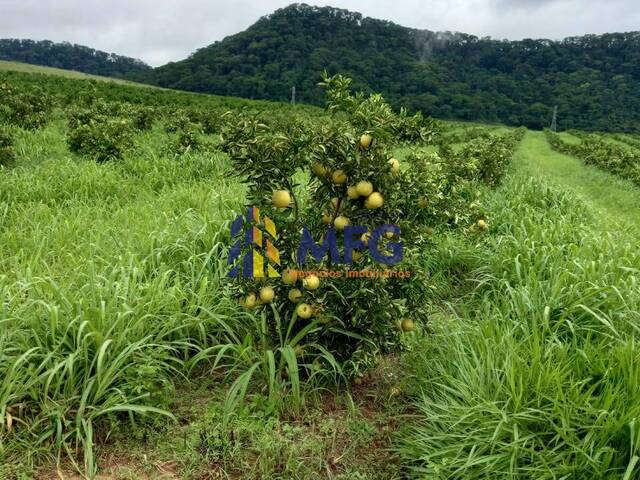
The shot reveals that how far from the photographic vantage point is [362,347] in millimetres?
2340

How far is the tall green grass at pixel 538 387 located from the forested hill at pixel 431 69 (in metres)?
44.0

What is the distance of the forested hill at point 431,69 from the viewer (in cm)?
5055

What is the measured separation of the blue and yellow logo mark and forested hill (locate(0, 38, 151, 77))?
7032cm

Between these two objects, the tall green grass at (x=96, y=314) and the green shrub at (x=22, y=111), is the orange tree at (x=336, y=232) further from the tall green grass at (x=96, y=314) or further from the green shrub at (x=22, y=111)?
the green shrub at (x=22, y=111)

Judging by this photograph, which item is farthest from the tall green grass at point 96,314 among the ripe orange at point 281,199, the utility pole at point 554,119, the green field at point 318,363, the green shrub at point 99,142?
the utility pole at point 554,119

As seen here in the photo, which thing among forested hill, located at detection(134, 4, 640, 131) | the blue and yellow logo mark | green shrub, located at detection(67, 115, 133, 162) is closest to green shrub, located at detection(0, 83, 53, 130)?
green shrub, located at detection(67, 115, 133, 162)

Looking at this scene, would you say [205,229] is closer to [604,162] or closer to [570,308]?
[570,308]

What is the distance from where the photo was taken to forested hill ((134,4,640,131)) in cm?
5055

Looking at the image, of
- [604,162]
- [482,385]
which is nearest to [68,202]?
[482,385]

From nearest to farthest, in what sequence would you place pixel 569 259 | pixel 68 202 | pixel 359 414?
pixel 359 414
pixel 569 259
pixel 68 202

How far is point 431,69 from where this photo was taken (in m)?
62.7

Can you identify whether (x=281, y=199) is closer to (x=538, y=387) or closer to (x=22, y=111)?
(x=538, y=387)

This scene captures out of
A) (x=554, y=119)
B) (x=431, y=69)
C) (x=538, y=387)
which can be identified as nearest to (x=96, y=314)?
(x=538, y=387)

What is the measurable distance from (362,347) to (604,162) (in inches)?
665
